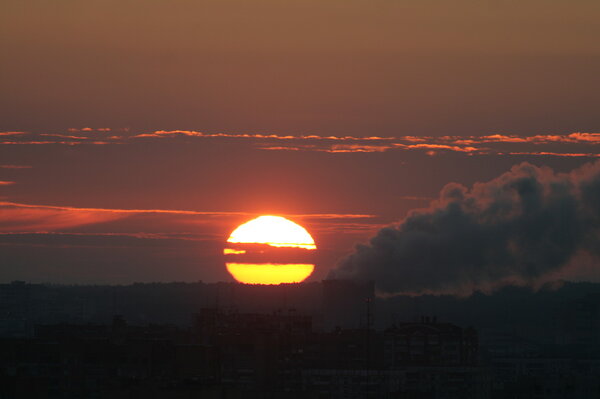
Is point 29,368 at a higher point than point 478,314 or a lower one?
lower

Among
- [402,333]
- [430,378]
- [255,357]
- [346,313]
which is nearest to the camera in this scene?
[255,357]

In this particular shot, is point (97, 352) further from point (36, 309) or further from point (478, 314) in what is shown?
point (36, 309)

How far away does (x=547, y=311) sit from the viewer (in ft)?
492

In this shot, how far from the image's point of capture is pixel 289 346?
78125 millimetres

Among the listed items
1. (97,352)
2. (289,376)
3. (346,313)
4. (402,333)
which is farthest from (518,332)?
(97,352)

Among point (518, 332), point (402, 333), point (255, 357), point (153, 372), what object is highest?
point (518, 332)

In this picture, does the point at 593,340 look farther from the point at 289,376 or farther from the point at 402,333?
the point at 289,376

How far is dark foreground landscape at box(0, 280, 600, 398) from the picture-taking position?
6088 centimetres

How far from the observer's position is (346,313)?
11656cm

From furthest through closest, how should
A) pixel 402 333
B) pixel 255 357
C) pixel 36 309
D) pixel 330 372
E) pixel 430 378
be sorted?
pixel 36 309
pixel 402 333
pixel 430 378
pixel 330 372
pixel 255 357

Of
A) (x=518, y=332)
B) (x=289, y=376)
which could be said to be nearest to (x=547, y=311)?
(x=518, y=332)

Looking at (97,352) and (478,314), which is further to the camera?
(478,314)

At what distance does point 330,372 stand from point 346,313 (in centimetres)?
2994

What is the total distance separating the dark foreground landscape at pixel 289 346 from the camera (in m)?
60.9
